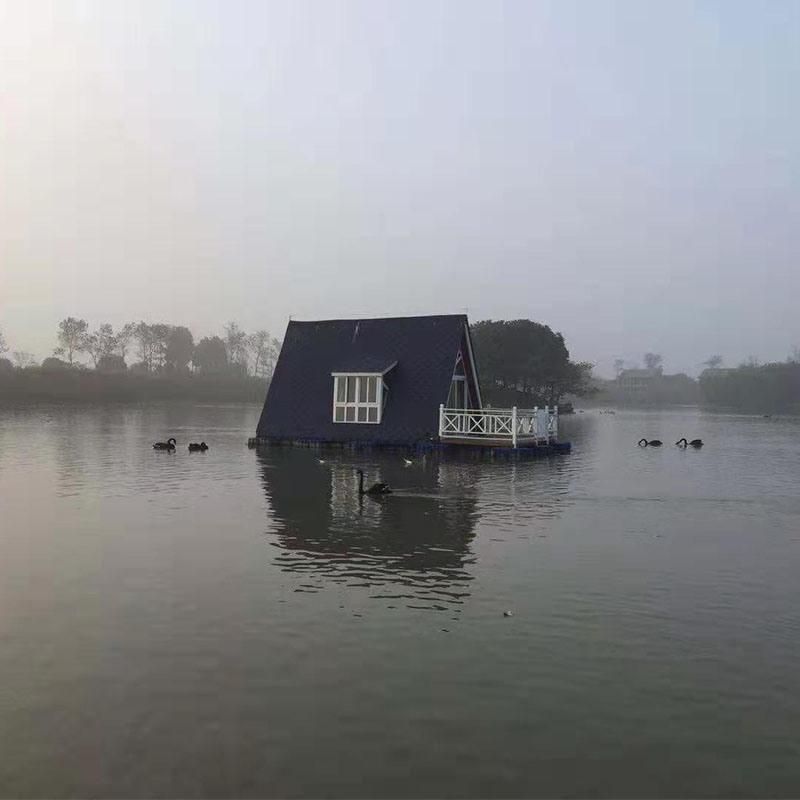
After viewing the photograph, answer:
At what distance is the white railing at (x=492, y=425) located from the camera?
1249 inches

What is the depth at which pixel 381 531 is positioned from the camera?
15.4 meters

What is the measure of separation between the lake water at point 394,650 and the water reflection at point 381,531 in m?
0.09

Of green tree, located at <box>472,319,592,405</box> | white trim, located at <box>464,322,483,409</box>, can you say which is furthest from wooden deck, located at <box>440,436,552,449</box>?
green tree, located at <box>472,319,592,405</box>

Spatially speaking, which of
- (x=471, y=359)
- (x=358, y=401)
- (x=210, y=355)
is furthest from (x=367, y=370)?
(x=210, y=355)

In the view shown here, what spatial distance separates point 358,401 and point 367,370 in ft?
5.01

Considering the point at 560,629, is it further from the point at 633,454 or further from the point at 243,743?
the point at 633,454

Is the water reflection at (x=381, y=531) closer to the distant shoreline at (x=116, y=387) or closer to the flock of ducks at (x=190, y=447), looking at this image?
the flock of ducks at (x=190, y=447)

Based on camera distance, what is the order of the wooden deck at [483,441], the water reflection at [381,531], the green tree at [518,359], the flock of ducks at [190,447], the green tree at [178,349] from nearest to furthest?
the water reflection at [381,531] → the wooden deck at [483,441] → the flock of ducks at [190,447] → the green tree at [518,359] → the green tree at [178,349]

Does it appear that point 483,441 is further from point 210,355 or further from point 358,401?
point 210,355

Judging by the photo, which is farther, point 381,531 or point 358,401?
point 358,401

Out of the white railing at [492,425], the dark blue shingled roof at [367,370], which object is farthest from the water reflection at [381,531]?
the dark blue shingled roof at [367,370]

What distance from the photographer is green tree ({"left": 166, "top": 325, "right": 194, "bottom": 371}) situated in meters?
139

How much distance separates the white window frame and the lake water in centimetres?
1454

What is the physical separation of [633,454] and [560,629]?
2935 centimetres
